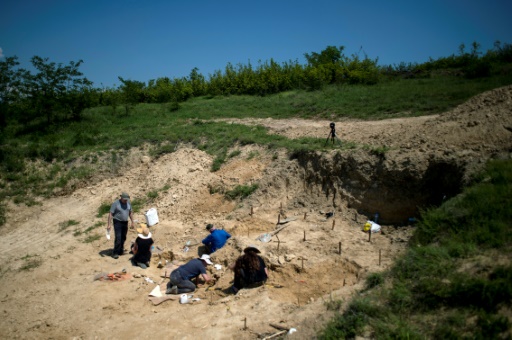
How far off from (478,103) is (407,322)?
27.6ft

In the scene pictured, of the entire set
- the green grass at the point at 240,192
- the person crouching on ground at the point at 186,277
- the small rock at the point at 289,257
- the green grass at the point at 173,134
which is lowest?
the person crouching on ground at the point at 186,277

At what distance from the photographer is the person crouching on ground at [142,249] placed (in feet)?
28.1

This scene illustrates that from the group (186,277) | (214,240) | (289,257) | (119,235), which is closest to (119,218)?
(119,235)

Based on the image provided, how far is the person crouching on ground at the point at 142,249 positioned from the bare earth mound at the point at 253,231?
0.23 metres

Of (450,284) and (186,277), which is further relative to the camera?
(186,277)

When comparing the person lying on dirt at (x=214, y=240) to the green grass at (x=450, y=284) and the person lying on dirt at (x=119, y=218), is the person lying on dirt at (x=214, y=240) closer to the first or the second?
Answer: the person lying on dirt at (x=119, y=218)

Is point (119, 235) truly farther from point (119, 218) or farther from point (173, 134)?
point (173, 134)

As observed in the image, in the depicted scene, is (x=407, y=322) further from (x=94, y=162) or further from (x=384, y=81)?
(x=384, y=81)

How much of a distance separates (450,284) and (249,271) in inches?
144

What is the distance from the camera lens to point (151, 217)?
1105cm

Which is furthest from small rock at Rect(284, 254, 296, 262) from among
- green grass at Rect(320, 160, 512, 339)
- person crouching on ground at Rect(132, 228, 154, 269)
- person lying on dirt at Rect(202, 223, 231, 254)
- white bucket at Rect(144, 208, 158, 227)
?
white bucket at Rect(144, 208, 158, 227)

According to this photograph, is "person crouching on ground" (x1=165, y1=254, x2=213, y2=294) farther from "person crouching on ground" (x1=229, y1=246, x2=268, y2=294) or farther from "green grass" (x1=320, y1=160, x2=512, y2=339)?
"green grass" (x1=320, y1=160, x2=512, y2=339)

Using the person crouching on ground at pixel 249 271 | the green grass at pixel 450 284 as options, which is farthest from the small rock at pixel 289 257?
the green grass at pixel 450 284

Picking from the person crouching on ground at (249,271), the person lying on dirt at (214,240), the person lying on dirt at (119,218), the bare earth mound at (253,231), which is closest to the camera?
the bare earth mound at (253,231)
